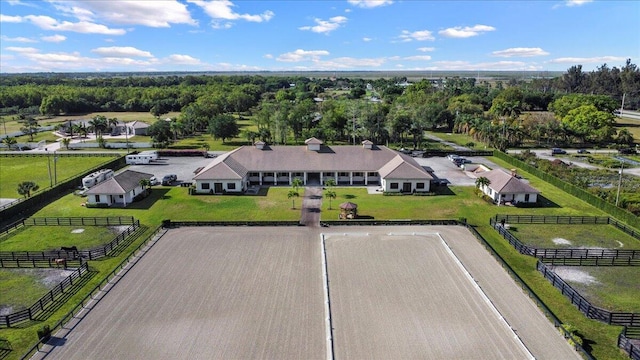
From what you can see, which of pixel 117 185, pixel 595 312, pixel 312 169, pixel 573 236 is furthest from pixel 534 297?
pixel 117 185

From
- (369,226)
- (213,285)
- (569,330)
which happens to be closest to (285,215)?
(369,226)

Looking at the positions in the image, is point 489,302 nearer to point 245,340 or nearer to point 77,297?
point 245,340

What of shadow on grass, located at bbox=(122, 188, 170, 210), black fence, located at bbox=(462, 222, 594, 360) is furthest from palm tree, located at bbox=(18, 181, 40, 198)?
black fence, located at bbox=(462, 222, 594, 360)

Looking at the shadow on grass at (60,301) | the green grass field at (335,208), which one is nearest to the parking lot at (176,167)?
the green grass field at (335,208)

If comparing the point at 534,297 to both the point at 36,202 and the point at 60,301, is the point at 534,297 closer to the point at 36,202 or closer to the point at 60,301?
the point at 60,301

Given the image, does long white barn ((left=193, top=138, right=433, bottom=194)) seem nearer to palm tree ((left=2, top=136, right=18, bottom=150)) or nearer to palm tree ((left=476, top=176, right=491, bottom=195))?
palm tree ((left=476, top=176, right=491, bottom=195))
